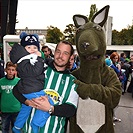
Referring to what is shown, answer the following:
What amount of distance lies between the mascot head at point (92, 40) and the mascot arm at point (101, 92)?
0.23 meters

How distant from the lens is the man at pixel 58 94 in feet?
5.86

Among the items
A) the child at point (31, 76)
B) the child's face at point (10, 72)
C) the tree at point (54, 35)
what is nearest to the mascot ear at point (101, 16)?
the child at point (31, 76)

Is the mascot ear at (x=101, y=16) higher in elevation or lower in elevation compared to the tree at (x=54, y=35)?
lower

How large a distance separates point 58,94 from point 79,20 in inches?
32.4

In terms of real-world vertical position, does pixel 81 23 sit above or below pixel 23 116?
above

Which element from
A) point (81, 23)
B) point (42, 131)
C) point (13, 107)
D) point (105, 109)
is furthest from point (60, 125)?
point (13, 107)

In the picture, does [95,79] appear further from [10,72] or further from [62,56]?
[10,72]

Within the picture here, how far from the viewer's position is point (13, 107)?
11.5 feet

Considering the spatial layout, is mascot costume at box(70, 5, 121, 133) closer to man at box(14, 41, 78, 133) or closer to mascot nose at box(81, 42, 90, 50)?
mascot nose at box(81, 42, 90, 50)

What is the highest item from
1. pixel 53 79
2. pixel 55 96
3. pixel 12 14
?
pixel 12 14

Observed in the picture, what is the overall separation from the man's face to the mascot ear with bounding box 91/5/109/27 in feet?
1.43

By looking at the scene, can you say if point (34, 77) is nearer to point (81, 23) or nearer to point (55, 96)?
point (55, 96)

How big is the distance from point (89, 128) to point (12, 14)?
1344cm

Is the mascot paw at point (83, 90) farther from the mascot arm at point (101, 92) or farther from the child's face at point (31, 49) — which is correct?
the child's face at point (31, 49)
